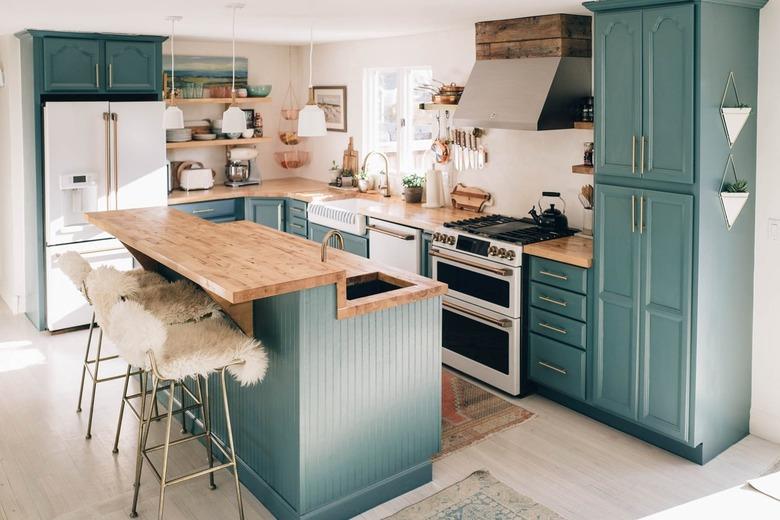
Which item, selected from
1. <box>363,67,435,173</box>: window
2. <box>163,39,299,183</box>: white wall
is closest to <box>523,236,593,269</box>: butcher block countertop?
<box>363,67,435,173</box>: window

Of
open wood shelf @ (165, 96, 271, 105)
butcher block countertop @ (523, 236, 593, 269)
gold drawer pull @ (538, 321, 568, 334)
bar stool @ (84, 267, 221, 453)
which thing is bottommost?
gold drawer pull @ (538, 321, 568, 334)

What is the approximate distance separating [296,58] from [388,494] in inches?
202

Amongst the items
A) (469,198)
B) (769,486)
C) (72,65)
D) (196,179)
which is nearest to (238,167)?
(196,179)

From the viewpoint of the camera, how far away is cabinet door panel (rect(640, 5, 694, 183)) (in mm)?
3508

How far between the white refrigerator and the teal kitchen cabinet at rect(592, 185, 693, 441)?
362 cm

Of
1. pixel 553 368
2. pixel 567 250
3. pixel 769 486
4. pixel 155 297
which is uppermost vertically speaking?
pixel 567 250

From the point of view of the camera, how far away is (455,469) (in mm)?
3754

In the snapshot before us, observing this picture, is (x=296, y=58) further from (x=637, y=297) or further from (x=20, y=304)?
(x=637, y=297)

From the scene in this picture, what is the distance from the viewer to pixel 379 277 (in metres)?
3.70

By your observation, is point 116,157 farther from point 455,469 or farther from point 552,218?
point 455,469

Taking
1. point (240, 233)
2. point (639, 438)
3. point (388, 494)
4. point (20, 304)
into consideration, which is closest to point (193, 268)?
point (240, 233)

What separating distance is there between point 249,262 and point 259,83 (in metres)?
4.46

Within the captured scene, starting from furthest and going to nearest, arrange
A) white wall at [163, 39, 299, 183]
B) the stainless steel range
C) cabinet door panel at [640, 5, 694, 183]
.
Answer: white wall at [163, 39, 299, 183] → the stainless steel range → cabinet door panel at [640, 5, 694, 183]

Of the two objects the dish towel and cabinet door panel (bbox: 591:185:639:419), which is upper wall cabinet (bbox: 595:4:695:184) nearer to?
cabinet door panel (bbox: 591:185:639:419)
